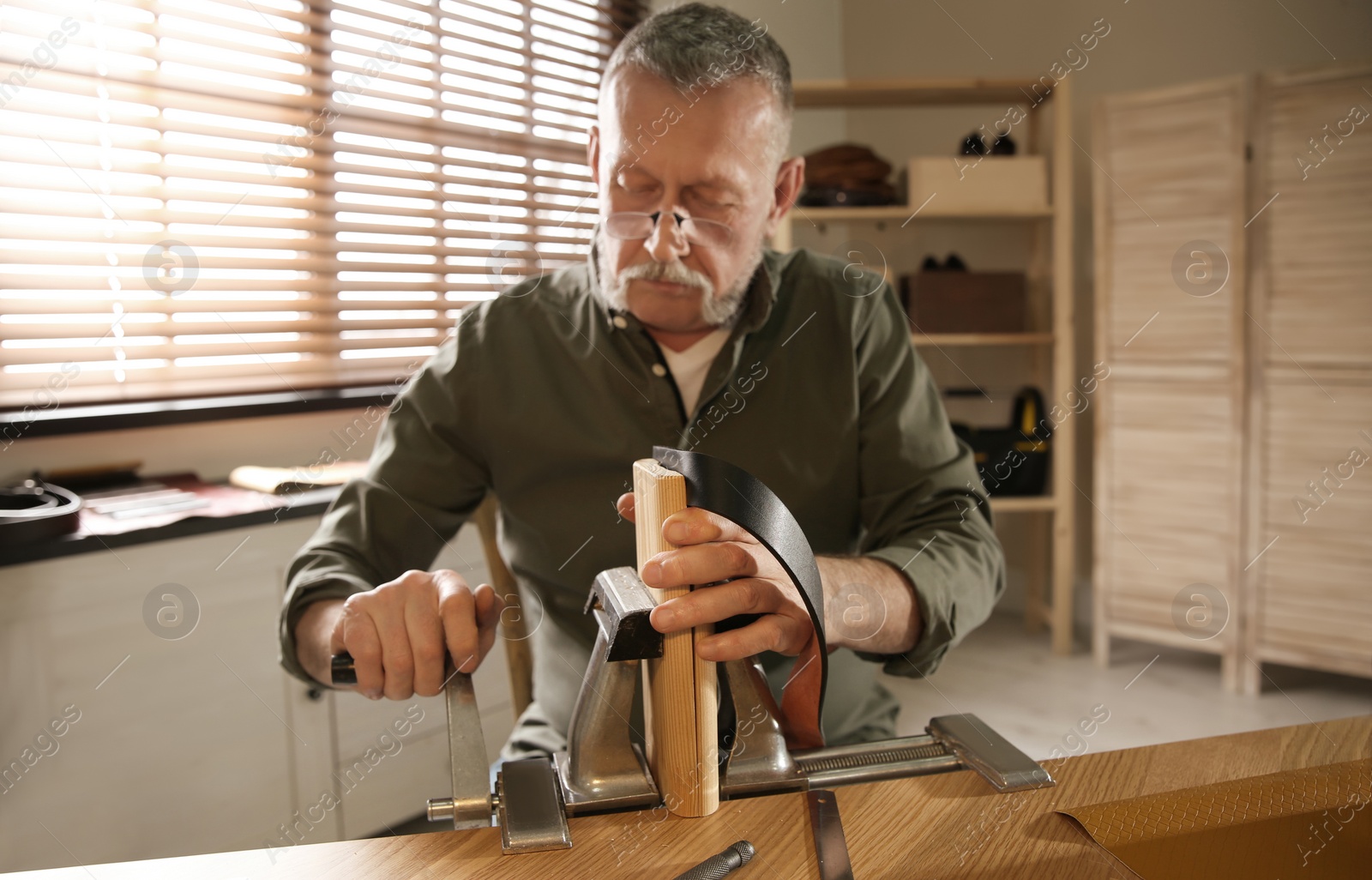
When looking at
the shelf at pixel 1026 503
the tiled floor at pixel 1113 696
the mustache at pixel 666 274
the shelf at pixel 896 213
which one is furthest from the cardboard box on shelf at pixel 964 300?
the mustache at pixel 666 274

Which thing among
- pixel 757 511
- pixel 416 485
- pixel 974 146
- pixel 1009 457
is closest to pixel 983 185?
pixel 974 146

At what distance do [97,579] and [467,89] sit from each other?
1.52 m

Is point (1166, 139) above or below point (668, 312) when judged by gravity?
above

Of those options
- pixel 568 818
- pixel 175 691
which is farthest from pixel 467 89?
pixel 568 818

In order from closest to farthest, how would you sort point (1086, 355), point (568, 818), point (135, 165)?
point (568, 818) → point (135, 165) → point (1086, 355)

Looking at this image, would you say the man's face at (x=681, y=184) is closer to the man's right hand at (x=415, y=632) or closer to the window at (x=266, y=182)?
the man's right hand at (x=415, y=632)

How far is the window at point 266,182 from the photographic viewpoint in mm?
1718

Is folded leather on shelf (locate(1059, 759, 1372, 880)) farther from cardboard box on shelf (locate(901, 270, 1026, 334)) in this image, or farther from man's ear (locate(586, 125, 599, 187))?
cardboard box on shelf (locate(901, 270, 1026, 334))

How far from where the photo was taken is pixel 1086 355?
3.19 metres

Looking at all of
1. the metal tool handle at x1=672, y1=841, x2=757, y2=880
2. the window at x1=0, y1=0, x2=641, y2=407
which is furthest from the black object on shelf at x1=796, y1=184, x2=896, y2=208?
the metal tool handle at x1=672, y1=841, x2=757, y2=880

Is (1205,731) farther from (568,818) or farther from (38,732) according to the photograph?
(38,732)

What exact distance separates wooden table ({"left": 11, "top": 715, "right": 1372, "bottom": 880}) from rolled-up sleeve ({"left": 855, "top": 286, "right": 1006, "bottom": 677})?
0.29 meters

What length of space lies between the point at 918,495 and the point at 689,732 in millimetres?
608

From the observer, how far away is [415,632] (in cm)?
75
